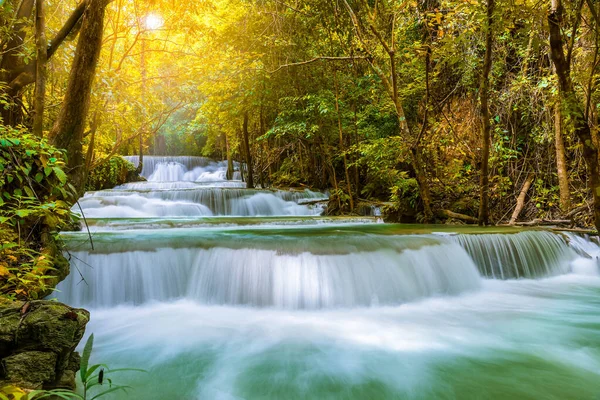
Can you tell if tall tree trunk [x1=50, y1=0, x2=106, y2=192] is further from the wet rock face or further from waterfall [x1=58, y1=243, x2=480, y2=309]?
the wet rock face

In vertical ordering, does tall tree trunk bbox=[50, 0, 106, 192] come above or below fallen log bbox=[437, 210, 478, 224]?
above

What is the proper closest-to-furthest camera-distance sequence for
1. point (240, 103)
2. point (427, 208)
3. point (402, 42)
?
point (427, 208) → point (402, 42) → point (240, 103)

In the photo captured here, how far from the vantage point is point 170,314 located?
164 inches

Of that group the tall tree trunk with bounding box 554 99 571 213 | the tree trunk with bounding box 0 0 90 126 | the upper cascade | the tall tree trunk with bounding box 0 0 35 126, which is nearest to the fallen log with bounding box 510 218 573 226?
the tall tree trunk with bounding box 554 99 571 213

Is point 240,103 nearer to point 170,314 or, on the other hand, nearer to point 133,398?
point 170,314

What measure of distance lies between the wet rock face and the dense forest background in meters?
2.38

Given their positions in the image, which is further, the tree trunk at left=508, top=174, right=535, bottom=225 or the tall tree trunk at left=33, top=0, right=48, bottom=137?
the tree trunk at left=508, top=174, right=535, bottom=225

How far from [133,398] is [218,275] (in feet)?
7.66

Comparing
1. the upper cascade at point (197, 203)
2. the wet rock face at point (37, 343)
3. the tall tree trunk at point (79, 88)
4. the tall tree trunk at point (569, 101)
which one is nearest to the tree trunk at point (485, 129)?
the tall tree trunk at point (569, 101)

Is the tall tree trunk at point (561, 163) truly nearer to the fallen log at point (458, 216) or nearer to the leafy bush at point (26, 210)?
the fallen log at point (458, 216)

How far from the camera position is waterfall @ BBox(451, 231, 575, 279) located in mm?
5613

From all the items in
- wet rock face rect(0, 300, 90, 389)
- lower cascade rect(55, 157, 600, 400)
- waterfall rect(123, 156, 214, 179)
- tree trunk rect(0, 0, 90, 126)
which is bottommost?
lower cascade rect(55, 157, 600, 400)

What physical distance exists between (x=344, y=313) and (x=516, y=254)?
11.1ft

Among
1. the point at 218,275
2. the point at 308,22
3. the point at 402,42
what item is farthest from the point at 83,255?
Result: the point at 402,42
